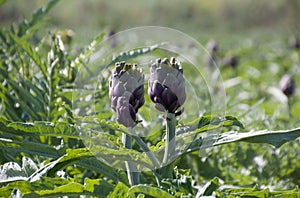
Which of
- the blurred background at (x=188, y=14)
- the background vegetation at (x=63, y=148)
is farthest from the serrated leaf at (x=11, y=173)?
the blurred background at (x=188, y=14)

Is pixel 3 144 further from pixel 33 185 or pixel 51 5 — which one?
pixel 51 5

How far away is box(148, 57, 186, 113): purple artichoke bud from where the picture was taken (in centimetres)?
90

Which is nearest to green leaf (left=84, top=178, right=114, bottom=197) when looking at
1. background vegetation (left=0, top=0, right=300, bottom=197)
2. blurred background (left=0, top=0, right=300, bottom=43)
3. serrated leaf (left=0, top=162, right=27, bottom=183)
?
background vegetation (left=0, top=0, right=300, bottom=197)

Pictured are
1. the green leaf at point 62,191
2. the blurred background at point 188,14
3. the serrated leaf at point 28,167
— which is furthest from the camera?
the blurred background at point 188,14

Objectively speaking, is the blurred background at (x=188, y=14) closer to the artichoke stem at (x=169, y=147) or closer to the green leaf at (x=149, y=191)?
the artichoke stem at (x=169, y=147)

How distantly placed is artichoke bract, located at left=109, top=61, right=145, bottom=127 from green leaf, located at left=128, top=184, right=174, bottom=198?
0.10 meters

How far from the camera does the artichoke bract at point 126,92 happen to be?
0.91 m

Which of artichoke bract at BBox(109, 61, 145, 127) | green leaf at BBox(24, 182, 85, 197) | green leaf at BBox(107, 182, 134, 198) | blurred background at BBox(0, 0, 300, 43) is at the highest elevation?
blurred background at BBox(0, 0, 300, 43)

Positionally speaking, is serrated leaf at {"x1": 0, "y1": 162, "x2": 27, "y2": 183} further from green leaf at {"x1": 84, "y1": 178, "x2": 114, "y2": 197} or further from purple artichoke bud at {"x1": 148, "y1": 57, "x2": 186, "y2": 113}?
purple artichoke bud at {"x1": 148, "y1": 57, "x2": 186, "y2": 113}

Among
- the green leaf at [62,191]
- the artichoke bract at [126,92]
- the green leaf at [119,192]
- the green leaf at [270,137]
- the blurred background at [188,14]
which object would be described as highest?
the blurred background at [188,14]

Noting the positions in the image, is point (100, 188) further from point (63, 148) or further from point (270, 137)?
point (270, 137)

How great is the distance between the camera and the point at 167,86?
0.90 meters

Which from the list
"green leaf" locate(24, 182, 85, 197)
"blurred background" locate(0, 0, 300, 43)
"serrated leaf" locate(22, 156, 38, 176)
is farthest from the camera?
"blurred background" locate(0, 0, 300, 43)

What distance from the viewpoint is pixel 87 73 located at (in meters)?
1.55
